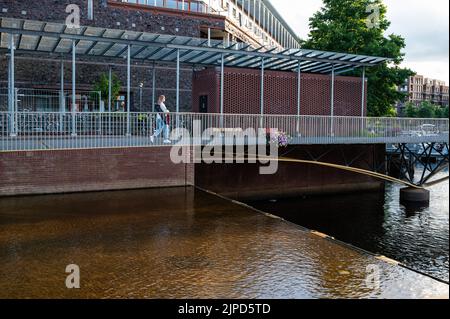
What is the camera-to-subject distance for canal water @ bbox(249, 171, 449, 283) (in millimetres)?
12742

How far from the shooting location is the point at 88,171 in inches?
535

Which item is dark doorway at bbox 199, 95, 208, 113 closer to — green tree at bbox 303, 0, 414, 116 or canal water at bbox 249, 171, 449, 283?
canal water at bbox 249, 171, 449, 283

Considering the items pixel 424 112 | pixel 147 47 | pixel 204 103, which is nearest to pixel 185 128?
pixel 147 47

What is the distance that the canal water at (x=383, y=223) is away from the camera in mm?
12742

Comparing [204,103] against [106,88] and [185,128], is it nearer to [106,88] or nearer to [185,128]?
[106,88]

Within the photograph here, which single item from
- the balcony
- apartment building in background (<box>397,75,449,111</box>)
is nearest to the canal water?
the balcony

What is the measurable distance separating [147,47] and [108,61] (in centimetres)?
861

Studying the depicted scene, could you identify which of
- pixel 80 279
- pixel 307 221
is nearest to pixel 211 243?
pixel 80 279

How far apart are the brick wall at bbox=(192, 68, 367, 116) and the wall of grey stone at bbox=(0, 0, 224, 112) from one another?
5.42 m

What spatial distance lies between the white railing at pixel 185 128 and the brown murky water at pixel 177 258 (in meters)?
2.88

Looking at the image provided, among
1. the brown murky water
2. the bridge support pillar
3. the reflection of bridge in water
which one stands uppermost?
the reflection of bridge in water
